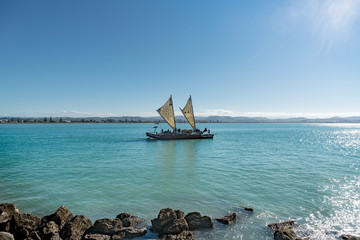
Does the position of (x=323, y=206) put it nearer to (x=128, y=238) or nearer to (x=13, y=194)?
(x=128, y=238)

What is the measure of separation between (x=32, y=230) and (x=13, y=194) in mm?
7863

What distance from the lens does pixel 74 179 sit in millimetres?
18375

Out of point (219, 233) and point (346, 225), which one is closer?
point (219, 233)

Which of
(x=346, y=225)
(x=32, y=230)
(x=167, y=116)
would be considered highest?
(x=167, y=116)

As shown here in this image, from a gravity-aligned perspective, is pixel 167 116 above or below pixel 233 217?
above

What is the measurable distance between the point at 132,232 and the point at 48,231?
315cm

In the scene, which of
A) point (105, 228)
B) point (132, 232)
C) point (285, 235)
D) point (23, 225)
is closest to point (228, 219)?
point (285, 235)

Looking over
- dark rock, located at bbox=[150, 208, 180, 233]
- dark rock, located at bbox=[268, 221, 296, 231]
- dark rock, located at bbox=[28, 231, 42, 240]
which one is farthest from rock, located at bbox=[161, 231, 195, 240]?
dark rock, located at bbox=[28, 231, 42, 240]

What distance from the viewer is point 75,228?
870 cm

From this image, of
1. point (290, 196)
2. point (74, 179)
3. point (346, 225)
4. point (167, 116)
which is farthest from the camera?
point (167, 116)

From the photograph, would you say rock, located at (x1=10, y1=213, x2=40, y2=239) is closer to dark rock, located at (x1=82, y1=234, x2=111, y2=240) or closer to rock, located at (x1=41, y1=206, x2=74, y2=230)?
rock, located at (x1=41, y1=206, x2=74, y2=230)

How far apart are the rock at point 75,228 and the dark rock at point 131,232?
1.46m

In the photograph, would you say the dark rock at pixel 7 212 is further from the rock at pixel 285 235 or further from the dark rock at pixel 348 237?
the dark rock at pixel 348 237

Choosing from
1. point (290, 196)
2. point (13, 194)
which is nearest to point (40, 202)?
point (13, 194)
